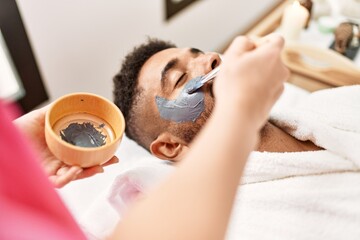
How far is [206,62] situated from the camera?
1100 millimetres

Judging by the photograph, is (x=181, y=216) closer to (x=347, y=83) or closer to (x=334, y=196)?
(x=334, y=196)

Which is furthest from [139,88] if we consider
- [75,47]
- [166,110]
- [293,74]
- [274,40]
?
[293,74]

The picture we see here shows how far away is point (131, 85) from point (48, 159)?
1.42 ft

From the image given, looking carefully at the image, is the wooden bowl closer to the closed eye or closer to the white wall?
the closed eye

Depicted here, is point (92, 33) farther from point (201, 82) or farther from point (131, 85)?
point (201, 82)

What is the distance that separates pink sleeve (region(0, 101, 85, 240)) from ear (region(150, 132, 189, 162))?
692 millimetres

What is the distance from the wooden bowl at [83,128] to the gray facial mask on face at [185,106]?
0.26 metres

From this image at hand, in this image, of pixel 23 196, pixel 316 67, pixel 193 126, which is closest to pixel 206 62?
pixel 193 126

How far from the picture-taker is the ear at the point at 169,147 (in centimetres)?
110

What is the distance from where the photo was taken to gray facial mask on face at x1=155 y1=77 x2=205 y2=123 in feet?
3.39

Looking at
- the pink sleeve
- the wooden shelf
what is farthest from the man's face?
the pink sleeve

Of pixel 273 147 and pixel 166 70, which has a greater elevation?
pixel 166 70

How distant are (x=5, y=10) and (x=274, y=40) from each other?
90 centimetres

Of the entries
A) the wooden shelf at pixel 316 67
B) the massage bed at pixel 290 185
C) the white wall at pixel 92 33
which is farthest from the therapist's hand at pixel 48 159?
the wooden shelf at pixel 316 67
